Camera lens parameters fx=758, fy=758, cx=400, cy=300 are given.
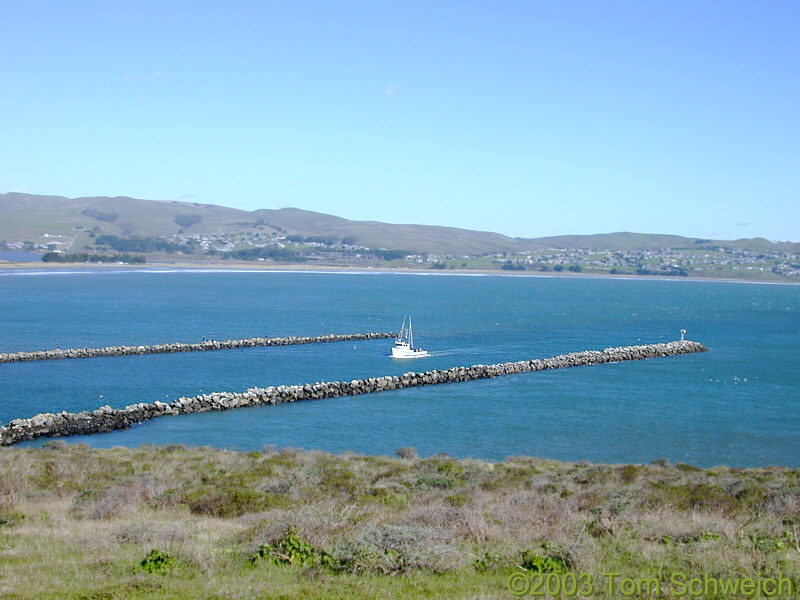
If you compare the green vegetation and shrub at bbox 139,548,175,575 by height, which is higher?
shrub at bbox 139,548,175,575

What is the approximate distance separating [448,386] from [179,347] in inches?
797

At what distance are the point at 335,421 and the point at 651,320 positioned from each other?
57.7 m

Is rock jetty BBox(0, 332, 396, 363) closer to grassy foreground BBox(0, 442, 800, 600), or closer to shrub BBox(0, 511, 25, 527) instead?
grassy foreground BBox(0, 442, 800, 600)

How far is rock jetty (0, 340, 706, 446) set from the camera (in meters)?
27.1

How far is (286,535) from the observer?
8.19m

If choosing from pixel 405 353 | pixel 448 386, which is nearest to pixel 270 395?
pixel 448 386

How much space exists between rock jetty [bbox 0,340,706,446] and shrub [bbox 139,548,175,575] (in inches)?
813

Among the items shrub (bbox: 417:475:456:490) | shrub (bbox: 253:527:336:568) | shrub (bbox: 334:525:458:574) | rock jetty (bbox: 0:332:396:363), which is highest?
shrub (bbox: 334:525:458:574)

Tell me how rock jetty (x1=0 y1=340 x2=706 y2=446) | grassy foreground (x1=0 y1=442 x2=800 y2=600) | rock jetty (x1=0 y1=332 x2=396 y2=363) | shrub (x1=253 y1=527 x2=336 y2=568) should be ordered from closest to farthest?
grassy foreground (x1=0 y1=442 x2=800 y2=600) < shrub (x1=253 y1=527 x2=336 y2=568) < rock jetty (x1=0 y1=340 x2=706 y2=446) < rock jetty (x1=0 y1=332 x2=396 y2=363)

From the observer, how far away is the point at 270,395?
3422 cm

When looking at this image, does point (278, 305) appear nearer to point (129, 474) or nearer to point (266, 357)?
point (266, 357)

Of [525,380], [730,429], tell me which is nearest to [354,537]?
[730,429]

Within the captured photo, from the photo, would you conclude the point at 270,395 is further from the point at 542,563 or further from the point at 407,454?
the point at 542,563

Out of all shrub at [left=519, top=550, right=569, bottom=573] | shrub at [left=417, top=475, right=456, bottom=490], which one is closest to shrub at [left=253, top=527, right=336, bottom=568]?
shrub at [left=519, top=550, right=569, bottom=573]
